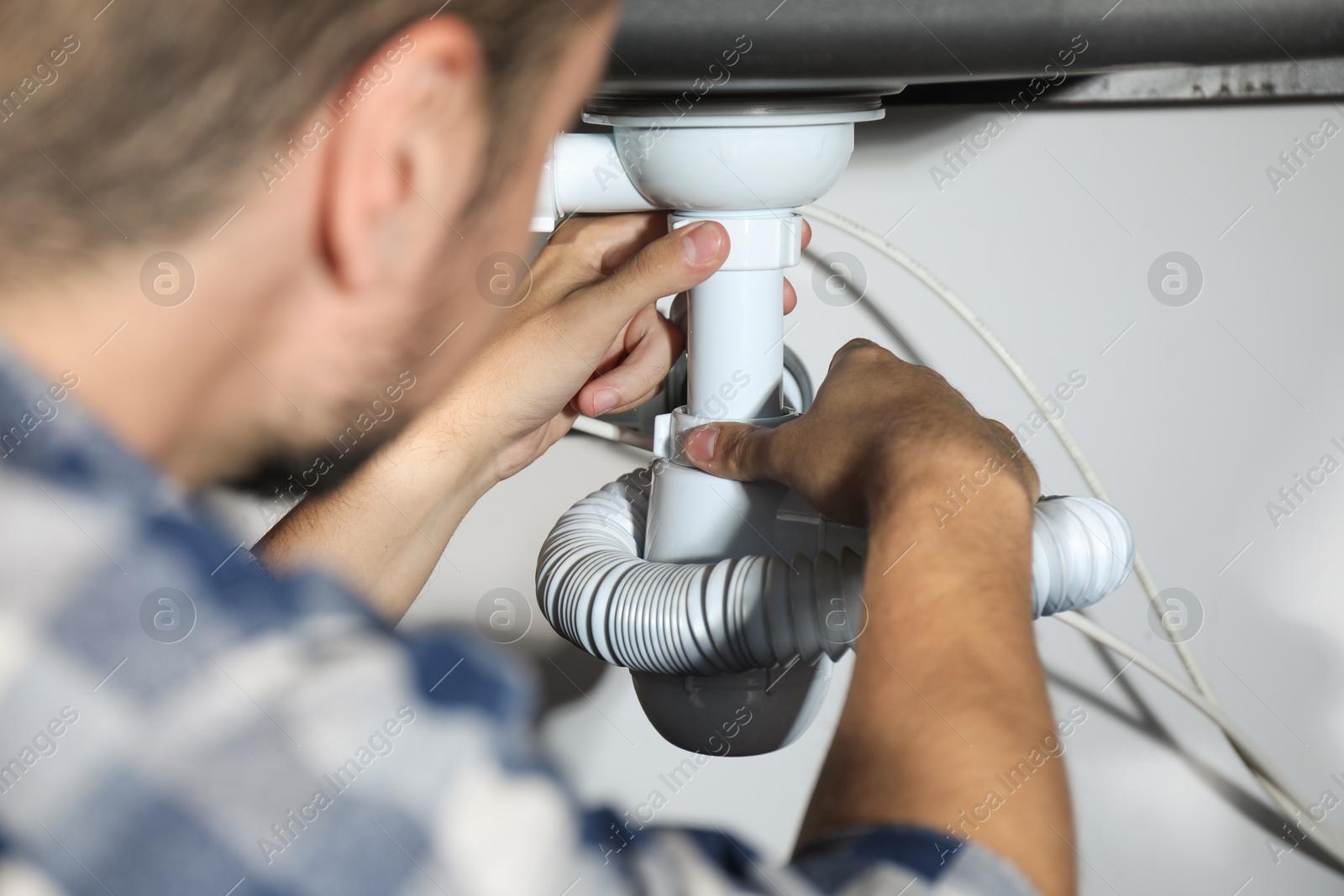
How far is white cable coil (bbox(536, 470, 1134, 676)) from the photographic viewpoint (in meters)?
0.44

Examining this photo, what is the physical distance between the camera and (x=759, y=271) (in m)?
0.51

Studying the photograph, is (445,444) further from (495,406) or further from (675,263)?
(675,263)

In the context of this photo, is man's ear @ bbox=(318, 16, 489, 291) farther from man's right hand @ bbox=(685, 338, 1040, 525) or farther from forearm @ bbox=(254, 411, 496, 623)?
forearm @ bbox=(254, 411, 496, 623)

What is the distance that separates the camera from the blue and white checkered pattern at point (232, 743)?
0.74ft

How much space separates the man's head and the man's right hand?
188 millimetres

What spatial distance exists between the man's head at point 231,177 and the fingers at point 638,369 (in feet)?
1.03

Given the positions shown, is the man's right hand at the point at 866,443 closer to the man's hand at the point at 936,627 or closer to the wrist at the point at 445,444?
the man's hand at the point at 936,627

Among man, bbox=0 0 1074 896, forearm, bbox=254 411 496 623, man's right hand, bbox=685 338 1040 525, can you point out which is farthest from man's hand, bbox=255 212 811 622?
man, bbox=0 0 1074 896

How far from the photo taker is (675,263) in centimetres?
50

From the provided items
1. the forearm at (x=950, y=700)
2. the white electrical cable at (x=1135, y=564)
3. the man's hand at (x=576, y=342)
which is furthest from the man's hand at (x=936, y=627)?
the white electrical cable at (x=1135, y=564)

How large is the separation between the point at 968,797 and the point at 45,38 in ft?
1.01

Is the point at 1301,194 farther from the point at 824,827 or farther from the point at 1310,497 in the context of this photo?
the point at 824,827

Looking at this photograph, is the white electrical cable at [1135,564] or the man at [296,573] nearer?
the man at [296,573]

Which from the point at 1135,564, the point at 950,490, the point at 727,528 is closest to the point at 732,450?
the point at 727,528
